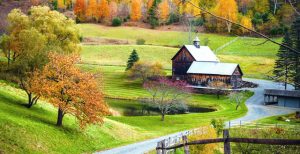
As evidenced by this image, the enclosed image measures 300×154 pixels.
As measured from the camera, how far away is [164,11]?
138m

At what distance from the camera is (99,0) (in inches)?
5812

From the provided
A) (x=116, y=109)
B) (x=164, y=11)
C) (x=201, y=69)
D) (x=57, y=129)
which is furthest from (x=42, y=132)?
(x=164, y=11)

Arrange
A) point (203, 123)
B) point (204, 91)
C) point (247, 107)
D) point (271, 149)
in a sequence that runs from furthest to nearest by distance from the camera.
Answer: point (204, 91) < point (247, 107) < point (203, 123) < point (271, 149)

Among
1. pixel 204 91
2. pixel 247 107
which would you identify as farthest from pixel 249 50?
pixel 247 107

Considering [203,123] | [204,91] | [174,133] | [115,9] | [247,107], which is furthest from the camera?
[115,9]

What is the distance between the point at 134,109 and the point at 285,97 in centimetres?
2250

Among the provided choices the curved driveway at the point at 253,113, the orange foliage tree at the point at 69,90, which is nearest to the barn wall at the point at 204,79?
the curved driveway at the point at 253,113

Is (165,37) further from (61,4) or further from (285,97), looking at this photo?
(285,97)

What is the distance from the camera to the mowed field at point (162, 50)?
335ft

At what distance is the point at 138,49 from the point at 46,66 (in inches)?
3088

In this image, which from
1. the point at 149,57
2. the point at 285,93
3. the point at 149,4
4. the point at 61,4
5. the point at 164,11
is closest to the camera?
the point at 285,93

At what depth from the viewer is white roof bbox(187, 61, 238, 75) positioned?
270ft

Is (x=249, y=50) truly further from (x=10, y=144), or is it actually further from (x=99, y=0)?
(x=10, y=144)

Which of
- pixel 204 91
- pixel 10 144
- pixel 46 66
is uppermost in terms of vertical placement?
pixel 46 66
